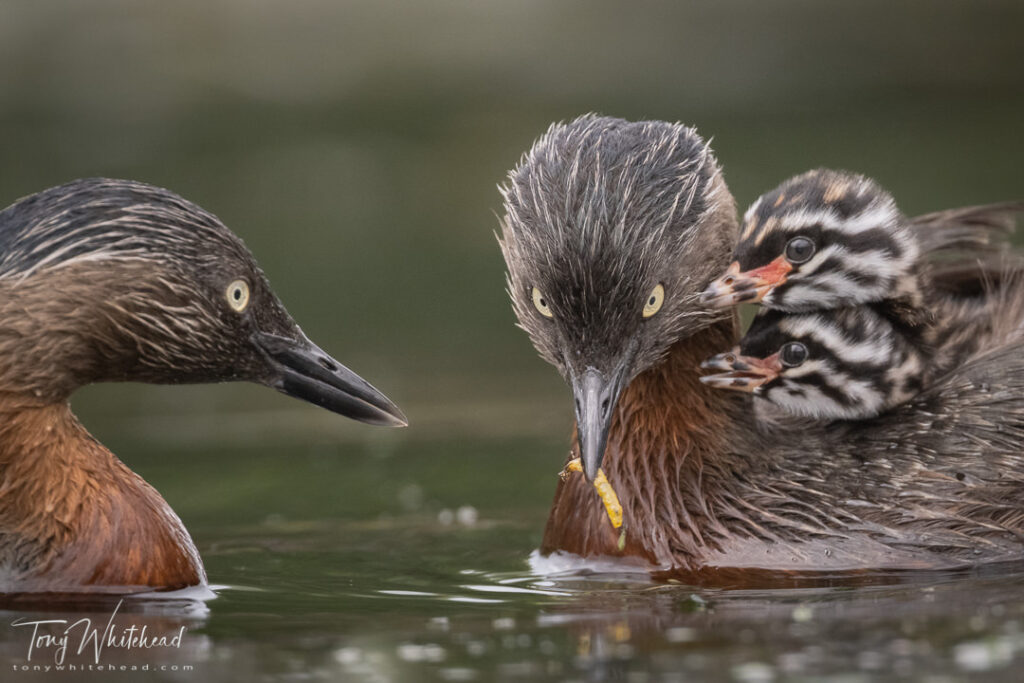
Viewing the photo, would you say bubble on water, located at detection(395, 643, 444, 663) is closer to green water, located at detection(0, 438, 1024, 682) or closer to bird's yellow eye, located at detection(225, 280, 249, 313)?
green water, located at detection(0, 438, 1024, 682)

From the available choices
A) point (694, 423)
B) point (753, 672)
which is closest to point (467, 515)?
point (694, 423)

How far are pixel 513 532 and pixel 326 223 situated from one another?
8597mm

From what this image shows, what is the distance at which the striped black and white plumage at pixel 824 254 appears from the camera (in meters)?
7.16

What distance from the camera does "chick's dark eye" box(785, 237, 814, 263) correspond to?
7.17 metres

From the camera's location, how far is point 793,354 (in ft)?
23.8

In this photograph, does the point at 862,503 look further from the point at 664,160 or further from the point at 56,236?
the point at 56,236

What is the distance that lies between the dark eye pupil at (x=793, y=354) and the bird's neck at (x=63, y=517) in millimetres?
2554

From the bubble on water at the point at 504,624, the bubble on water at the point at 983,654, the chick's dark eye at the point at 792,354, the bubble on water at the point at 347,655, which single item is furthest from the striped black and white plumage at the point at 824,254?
the bubble on water at the point at 347,655

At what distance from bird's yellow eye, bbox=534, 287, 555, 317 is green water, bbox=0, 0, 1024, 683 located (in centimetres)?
107

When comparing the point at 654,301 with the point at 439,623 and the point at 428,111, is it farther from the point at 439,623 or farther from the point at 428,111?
the point at 428,111

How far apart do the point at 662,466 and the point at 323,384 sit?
1470 mm

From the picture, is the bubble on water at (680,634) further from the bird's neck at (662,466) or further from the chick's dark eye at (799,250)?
the chick's dark eye at (799,250)

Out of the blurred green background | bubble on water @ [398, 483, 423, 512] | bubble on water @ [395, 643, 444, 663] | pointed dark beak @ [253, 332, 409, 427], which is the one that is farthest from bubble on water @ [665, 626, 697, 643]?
the blurred green background

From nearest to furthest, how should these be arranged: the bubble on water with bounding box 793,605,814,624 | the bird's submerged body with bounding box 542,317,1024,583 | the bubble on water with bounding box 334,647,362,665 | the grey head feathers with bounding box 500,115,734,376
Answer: the bubble on water with bounding box 334,647,362,665
the bubble on water with bounding box 793,605,814,624
the grey head feathers with bounding box 500,115,734,376
the bird's submerged body with bounding box 542,317,1024,583
